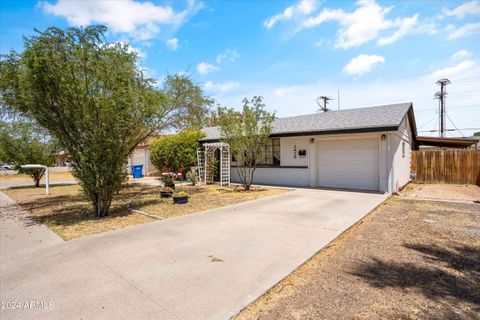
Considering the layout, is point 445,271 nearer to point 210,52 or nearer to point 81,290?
point 81,290

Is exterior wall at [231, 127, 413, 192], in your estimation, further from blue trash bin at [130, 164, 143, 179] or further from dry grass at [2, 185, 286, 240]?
blue trash bin at [130, 164, 143, 179]

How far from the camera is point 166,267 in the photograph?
12.1ft

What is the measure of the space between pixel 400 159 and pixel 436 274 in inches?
393

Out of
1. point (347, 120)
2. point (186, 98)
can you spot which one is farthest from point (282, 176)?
point (186, 98)

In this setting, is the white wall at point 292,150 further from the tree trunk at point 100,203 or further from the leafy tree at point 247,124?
the tree trunk at point 100,203

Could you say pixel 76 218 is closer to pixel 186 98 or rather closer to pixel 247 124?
pixel 186 98

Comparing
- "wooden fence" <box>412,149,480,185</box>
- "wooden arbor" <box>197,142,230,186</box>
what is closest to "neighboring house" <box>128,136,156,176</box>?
"wooden arbor" <box>197,142,230,186</box>

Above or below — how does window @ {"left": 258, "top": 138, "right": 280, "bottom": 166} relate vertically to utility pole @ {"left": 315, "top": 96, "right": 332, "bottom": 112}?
below

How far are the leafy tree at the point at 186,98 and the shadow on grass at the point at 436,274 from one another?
9383 mm

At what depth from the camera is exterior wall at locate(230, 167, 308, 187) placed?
1269 cm

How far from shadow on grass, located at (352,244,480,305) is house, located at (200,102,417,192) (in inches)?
262

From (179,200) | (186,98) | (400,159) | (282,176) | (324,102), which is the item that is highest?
(324,102)

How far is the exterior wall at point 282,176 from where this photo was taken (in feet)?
41.6

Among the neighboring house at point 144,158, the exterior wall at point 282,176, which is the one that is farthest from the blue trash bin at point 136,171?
the exterior wall at point 282,176
